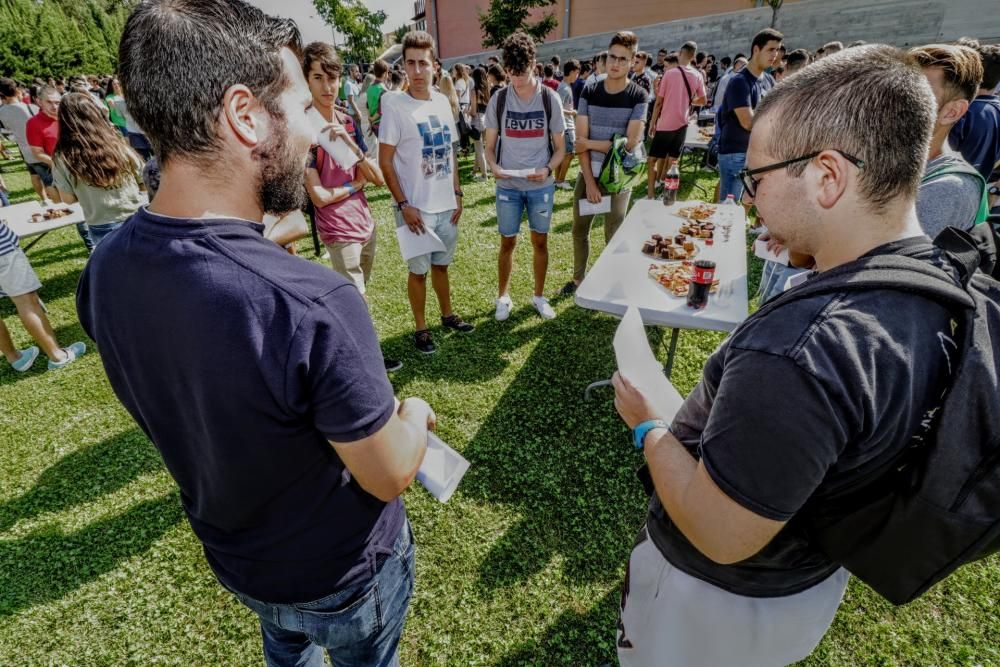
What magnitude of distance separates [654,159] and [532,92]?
13.2 ft

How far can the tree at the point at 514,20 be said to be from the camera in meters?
31.4

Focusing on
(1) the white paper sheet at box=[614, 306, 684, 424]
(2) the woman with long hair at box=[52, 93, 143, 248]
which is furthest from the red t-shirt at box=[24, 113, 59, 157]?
(1) the white paper sheet at box=[614, 306, 684, 424]

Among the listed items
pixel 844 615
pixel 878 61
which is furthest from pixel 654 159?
pixel 878 61

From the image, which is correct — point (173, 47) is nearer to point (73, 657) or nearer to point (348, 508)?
point (348, 508)

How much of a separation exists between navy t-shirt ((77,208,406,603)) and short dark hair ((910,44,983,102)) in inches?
104

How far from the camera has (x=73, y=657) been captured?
86.3 inches

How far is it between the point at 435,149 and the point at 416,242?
0.71 m

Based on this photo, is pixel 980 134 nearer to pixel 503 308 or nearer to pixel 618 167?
pixel 618 167

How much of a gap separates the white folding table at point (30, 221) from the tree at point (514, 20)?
31851mm

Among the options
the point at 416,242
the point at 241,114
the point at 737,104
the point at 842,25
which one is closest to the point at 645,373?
the point at 241,114

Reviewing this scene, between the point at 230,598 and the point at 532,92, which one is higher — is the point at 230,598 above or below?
below

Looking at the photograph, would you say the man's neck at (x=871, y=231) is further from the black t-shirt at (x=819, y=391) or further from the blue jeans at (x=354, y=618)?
the blue jeans at (x=354, y=618)

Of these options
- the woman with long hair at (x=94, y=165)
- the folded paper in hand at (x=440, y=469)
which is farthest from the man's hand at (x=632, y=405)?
the woman with long hair at (x=94, y=165)

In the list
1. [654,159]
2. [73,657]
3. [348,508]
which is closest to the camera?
[348,508]
